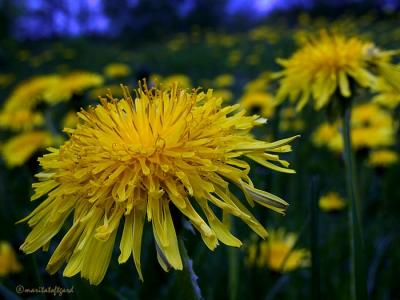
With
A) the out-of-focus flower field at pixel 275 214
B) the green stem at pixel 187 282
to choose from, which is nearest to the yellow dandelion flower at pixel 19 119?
the out-of-focus flower field at pixel 275 214

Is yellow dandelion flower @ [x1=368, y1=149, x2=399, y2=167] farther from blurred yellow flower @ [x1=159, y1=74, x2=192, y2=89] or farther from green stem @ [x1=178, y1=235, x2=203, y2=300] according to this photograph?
green stem @ [x1=178, y1=235, x2=203, y2=300]

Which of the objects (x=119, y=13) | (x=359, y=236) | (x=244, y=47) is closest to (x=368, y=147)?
(x=359, y=236)

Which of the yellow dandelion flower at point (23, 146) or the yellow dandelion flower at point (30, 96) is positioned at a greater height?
the yellow dandelion flower at point (30, 96)

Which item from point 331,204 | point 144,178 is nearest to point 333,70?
point 144,178

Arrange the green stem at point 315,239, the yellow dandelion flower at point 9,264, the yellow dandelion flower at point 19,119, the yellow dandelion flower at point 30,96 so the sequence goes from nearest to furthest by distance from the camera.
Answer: the green stem at point 315,239 → the yellow dandelion flower at point 9,264 → the yellow dandelion flower at point 30,96 → the yellow dandelion flower at point 19,119

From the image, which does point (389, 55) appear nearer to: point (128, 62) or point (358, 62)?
point (358, 62)

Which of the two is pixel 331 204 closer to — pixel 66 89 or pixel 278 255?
pixel 278 255

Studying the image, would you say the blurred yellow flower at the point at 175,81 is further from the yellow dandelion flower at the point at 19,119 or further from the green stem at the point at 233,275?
the yellow dandelion flower at the point at 19,119
